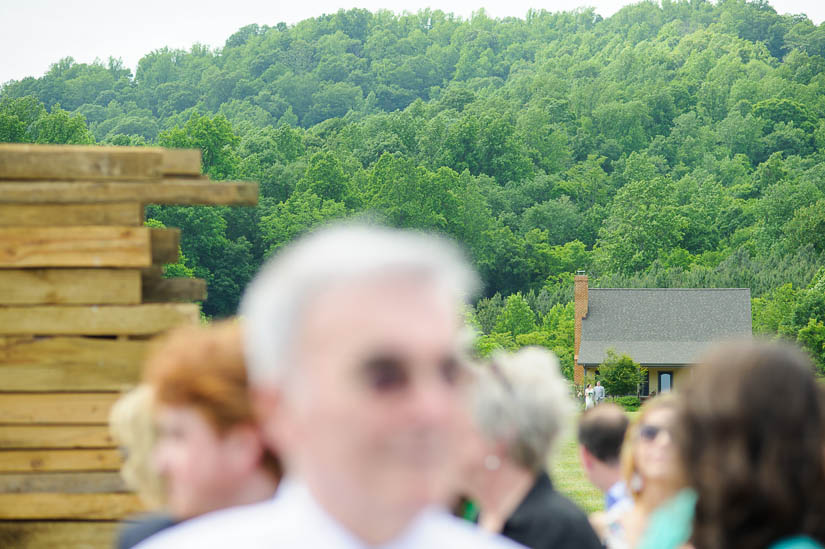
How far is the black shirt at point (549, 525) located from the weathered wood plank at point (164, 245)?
91.4 inches

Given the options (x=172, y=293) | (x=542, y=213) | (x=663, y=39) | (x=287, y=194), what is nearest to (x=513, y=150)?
(x=542, y=213)

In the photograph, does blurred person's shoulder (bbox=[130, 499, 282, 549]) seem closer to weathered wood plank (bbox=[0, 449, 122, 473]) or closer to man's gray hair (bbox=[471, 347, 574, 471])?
man's gray hair (bbox=[471, 347, 574, 471])

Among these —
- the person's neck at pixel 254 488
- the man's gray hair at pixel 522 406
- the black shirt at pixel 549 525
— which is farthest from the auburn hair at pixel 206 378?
the black shirt at pixel 549 525

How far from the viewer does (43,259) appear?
5.27 m

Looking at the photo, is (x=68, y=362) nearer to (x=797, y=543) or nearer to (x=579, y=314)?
(x=797, y=543)

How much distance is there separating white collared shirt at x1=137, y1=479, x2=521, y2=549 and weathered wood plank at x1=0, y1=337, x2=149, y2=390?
131 inches

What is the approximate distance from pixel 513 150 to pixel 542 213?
14.3 m

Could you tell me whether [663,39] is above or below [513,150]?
above

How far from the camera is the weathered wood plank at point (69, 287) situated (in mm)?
5277

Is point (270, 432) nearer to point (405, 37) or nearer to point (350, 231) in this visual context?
point (350, 231)

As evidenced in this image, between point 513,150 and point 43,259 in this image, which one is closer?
point 43,259

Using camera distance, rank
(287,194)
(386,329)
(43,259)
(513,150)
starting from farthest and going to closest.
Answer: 1. (513,150)
2. (287,194)
3. (43,259)
4. (386,329)

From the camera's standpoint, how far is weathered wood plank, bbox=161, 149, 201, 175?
5.46 m

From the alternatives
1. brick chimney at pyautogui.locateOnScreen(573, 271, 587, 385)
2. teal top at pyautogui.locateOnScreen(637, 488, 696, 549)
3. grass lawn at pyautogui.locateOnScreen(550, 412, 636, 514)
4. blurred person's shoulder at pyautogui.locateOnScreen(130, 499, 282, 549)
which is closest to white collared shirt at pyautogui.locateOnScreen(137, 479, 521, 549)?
blurred person's shoulder at pyautogui.locateOnScreen(130, 499, 282, 549)
